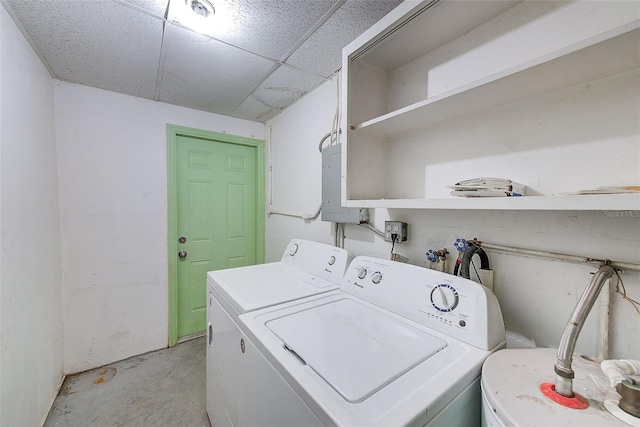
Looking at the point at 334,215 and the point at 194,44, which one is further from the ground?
the point at 194,44

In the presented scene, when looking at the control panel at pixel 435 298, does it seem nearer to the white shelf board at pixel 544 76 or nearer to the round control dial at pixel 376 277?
the round control dial at pixel 376 277

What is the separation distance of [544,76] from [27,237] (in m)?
2.43

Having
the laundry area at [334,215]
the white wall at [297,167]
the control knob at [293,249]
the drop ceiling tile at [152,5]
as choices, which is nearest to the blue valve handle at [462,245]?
the laundry area at [334,215]

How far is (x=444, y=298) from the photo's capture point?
0.94 meters

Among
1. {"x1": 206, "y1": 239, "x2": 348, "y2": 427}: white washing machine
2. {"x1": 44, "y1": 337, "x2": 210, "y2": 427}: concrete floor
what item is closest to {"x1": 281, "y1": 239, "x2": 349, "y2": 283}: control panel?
{"x1": 206, "y1": 239, "x2": 348, "y2": 427}: white washing machine

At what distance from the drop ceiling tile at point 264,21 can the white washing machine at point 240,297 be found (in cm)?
123

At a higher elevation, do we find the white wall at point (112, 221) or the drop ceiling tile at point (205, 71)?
the drop ceiling tile at point (205, 71)

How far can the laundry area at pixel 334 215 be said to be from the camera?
0.71 metres

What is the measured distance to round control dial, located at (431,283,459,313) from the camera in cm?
92

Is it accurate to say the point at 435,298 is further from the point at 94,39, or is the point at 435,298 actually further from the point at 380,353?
the point at 94,39

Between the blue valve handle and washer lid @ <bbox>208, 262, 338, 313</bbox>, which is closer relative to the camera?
the blue valve handle

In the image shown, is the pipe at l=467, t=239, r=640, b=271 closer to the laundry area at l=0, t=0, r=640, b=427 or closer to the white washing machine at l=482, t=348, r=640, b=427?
the laundry area at l=0, t=0, r=640, b=427

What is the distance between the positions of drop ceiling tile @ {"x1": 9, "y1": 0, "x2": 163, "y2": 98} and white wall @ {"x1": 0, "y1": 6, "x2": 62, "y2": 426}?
0.10 meters

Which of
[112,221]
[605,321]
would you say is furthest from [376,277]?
[112,221]
